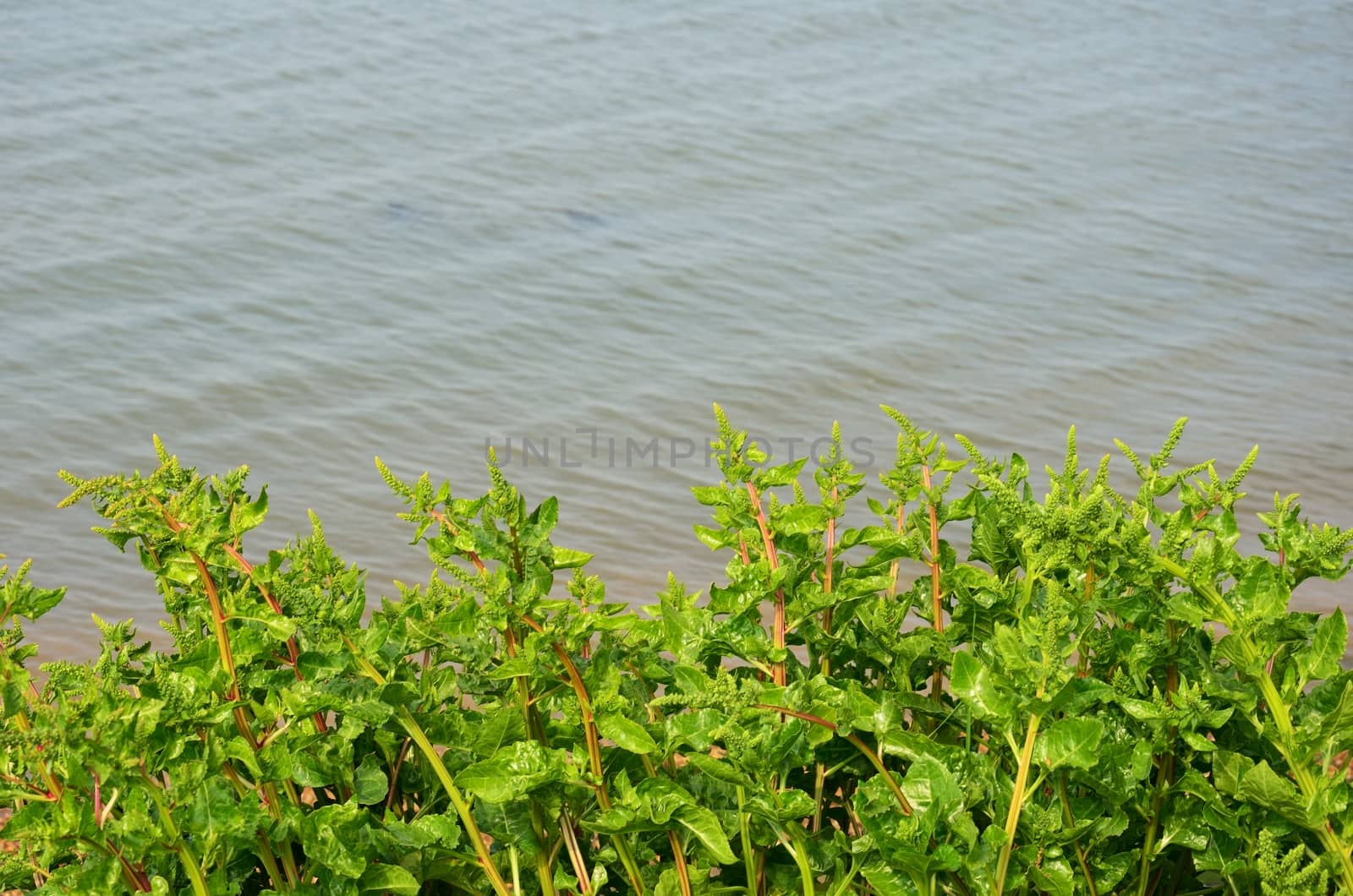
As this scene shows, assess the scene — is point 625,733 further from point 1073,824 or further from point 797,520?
point 1073,824

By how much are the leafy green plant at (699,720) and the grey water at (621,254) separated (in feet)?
13.3

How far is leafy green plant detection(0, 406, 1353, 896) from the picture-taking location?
1.70m

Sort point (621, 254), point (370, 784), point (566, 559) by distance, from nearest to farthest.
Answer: point (566, 559)
point (370, 784)
point (621, 254)

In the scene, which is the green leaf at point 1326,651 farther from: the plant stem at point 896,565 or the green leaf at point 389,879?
the green leaf at point 389,879

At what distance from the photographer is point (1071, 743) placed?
1751mm

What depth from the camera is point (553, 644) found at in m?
1.79

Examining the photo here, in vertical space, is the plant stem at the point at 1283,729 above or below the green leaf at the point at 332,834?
above

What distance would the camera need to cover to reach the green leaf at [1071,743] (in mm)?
1735

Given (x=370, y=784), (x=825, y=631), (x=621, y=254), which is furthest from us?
A: (x=621, y=254)

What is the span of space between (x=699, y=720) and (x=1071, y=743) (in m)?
0.45

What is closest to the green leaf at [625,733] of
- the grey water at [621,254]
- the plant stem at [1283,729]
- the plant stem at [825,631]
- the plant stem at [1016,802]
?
the plant stem at [825,631]

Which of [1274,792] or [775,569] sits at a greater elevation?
[775,569]

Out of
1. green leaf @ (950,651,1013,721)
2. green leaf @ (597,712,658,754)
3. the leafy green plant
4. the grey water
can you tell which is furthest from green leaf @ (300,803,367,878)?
the grey water

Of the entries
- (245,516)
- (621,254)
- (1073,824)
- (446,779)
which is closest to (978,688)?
(1073,824)
